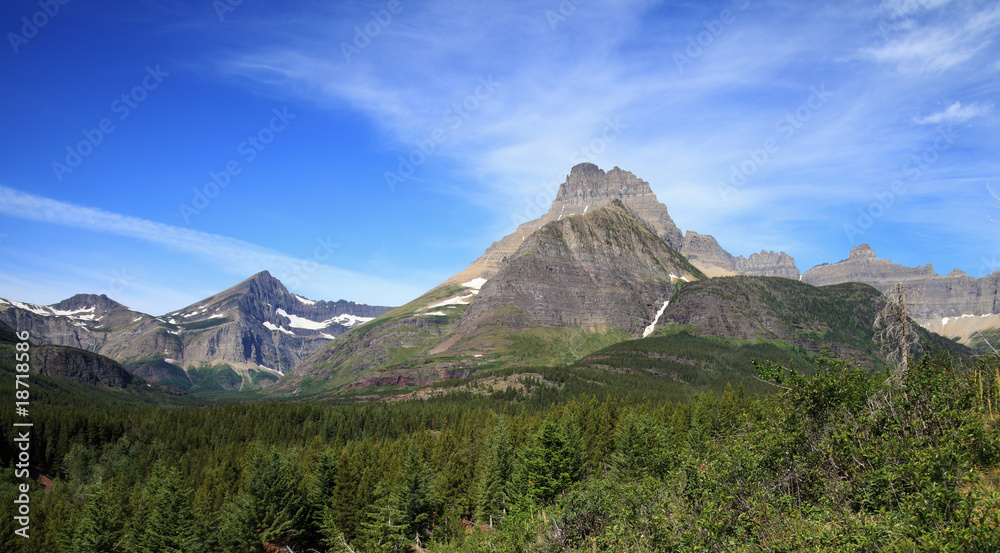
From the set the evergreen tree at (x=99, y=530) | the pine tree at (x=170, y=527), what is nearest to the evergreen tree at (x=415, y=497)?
the pine tree at (x=170, y=527)

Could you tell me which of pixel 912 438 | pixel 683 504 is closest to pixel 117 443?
pixel 683 504

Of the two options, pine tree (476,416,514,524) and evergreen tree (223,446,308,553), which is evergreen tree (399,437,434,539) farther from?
evergreen tree (223,446,308,553)

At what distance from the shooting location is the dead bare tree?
96.6ft

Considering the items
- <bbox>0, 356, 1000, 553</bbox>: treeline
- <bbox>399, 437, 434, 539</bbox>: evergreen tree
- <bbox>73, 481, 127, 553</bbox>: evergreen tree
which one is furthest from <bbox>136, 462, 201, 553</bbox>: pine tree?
<bbox>399, 437, 434, 539</bbox>: evergreen tree

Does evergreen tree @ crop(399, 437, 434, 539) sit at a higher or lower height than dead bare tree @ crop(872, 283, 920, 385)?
lower

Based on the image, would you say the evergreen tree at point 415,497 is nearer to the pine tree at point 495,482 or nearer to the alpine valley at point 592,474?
the alpine valley at point 592,474

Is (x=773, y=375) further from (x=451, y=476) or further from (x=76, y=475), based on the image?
(x=76, y=475)

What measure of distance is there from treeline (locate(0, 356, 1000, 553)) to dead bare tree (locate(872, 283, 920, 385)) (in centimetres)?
326

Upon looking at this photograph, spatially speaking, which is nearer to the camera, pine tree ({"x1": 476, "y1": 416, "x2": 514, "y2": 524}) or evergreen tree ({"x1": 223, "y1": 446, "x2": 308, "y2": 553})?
evergreen tree ({"x1": 223, "y1": 446, "x2": 308, "y2": 553})

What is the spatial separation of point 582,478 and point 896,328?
141ft

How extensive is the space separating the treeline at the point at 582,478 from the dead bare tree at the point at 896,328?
3.26 m

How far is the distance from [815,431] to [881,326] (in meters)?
15.7

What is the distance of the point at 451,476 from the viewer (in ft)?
240

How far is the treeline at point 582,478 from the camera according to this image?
16.3 meters
